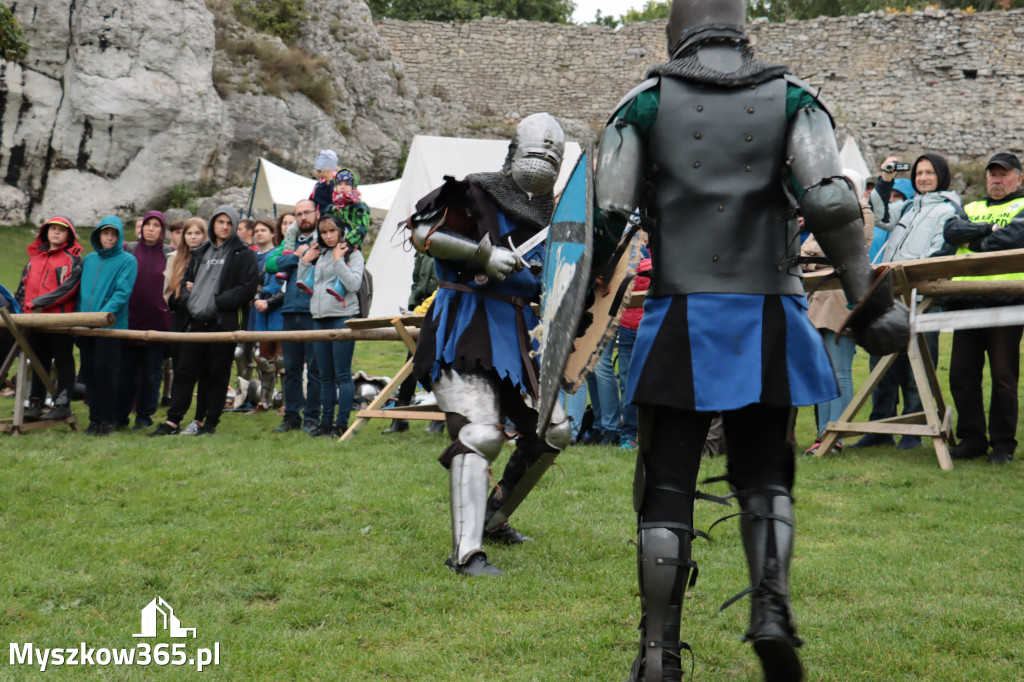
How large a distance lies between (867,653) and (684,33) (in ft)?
6.30

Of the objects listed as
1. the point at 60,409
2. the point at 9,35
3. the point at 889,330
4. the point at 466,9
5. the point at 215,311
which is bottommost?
the point at 60,409

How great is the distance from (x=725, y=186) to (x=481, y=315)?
1675 millimetres

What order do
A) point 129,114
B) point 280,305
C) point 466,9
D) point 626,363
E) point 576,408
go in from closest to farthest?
point 626,363, point 576,408, point 280,305, point 129,114, point 466,9

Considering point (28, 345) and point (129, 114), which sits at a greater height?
point (129, 114)

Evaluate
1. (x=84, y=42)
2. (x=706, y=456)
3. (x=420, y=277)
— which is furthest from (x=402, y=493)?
(x=84, y=42)

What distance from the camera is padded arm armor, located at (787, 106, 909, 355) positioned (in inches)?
95.2

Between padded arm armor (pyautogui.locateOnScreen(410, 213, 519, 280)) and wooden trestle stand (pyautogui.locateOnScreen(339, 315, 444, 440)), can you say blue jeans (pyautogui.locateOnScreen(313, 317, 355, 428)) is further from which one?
padded arm armor (pyautogui.locateOnScreen(410, 213, 519, 280))

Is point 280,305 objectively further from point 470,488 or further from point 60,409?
point 470,488

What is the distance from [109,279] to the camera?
7.70 metres

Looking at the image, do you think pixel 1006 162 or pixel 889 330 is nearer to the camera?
pixel 889 330

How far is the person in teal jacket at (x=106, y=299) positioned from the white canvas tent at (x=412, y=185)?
4.61 metres

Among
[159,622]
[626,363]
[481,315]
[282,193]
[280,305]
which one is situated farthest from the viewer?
[282,193]

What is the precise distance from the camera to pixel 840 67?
30.5 m

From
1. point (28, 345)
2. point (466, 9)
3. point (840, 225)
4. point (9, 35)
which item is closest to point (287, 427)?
point (28, 345)
